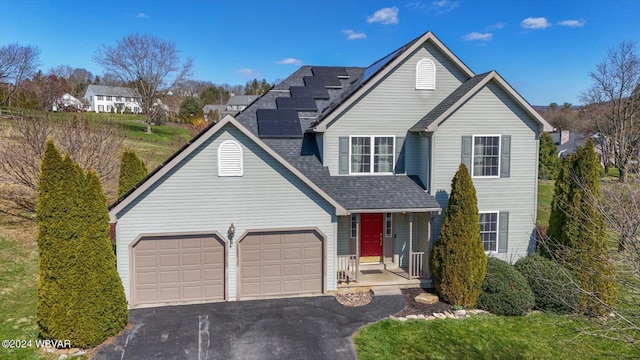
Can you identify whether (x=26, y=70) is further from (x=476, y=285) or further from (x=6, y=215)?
(x=476, y=285)

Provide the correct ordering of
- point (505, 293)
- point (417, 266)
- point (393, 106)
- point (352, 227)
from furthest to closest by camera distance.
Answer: point (352, 227) → point (393, 106) → point (417, 266) → point (505, 293)

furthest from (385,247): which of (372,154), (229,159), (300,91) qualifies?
(300,91)

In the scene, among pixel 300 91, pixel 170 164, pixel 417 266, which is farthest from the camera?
pixel 300 91

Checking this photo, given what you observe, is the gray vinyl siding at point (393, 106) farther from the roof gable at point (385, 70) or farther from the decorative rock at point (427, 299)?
the decorative rock at point (427, 299)

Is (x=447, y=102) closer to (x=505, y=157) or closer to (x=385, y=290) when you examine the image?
(x=505, y=157)

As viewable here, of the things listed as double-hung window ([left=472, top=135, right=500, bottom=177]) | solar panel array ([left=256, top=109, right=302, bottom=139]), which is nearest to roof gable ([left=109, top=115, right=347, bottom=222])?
solar panel array ([left=256, top=109, right=302, bottom=139])

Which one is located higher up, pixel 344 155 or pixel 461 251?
pixel 344 155

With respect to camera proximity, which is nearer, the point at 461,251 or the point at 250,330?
the point at 250,330

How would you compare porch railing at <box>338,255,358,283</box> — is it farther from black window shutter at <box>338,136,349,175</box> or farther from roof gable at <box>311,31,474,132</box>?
roof gable at <box>311,31,474,132</box>
